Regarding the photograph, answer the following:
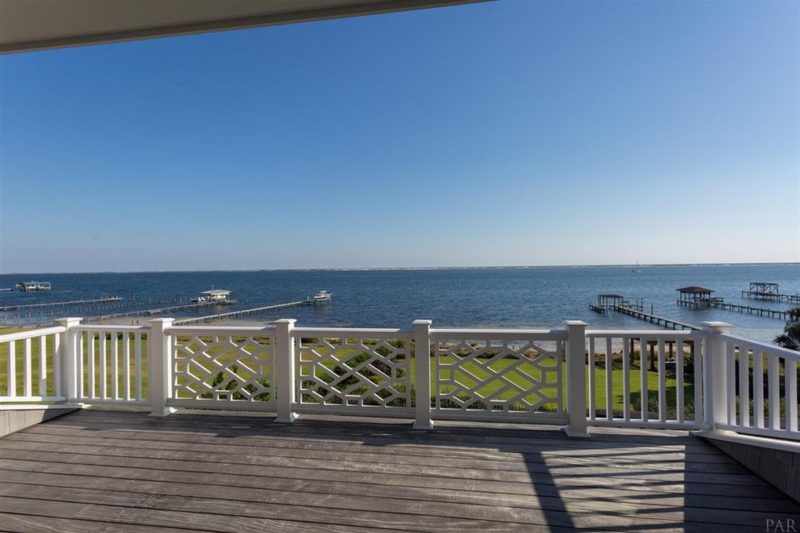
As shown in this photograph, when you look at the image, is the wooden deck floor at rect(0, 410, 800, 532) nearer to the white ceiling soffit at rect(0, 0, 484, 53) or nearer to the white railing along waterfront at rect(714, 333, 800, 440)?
the white railing along waterfront at rect(714, 333, 800, 440)

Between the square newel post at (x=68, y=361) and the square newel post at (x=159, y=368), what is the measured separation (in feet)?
2.66

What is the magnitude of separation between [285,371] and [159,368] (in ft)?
4.27

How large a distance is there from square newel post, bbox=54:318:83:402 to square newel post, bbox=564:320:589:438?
4733 mm

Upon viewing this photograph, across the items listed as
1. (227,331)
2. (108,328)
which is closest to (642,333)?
(227,331)

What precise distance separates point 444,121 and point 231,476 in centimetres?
1078

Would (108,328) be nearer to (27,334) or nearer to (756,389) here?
(27,334)

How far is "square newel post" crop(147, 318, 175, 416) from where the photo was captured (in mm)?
3512

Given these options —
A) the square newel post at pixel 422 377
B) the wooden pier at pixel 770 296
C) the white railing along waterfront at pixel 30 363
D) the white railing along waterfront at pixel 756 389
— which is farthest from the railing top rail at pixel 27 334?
the wooden pier at pixel 770 296

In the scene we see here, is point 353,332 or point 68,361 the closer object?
point 353,332

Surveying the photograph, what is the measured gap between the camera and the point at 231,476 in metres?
2.32

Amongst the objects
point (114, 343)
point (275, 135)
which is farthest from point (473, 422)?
point (275, 135)

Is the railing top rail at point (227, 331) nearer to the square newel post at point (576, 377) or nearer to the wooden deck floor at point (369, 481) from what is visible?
the wooden deck floor at point (369, 481)

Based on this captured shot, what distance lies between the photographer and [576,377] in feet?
9.95

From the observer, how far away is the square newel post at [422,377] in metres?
3.19
